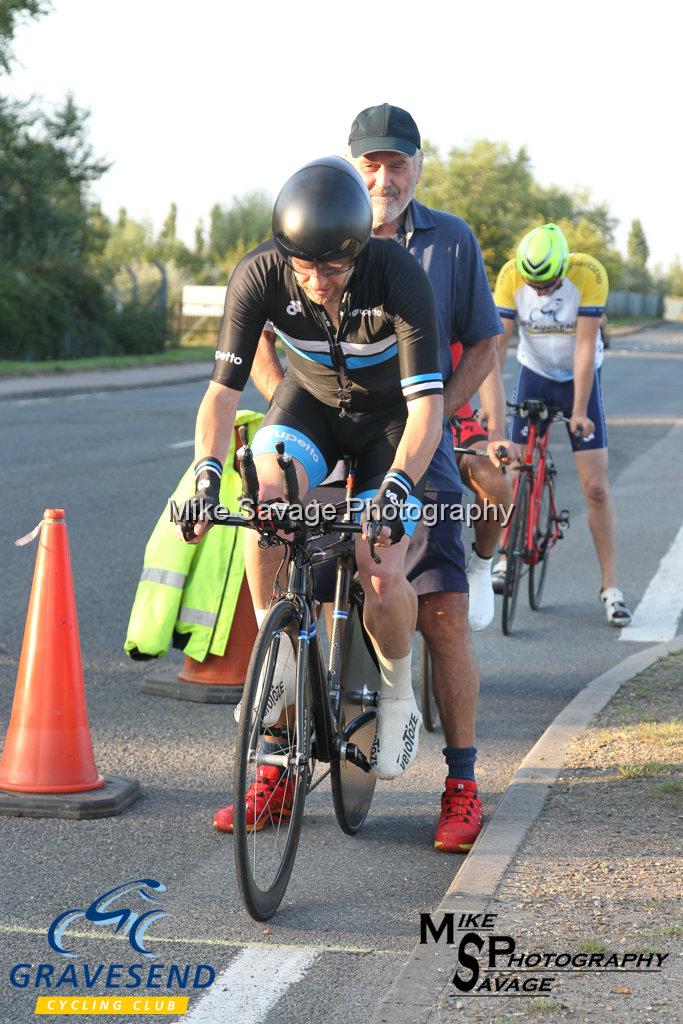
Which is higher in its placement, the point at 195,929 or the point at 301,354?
the point at 301,354

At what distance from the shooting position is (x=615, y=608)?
8250 mm

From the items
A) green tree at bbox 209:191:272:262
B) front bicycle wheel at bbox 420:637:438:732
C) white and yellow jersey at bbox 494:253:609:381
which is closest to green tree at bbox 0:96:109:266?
white and yellow jersey at bbox 494:253:609:381

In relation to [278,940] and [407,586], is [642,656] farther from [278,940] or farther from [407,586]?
[278,940]

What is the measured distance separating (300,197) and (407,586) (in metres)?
1.22

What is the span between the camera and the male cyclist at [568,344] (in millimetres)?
7969

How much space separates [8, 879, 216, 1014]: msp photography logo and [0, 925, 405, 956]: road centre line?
1cm

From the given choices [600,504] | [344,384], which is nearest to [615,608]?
[600,504]

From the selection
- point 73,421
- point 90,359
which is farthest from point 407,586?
point 90,359

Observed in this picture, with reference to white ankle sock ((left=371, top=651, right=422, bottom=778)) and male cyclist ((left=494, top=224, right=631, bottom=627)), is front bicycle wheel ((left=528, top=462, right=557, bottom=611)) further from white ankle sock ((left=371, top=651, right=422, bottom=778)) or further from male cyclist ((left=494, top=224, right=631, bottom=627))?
white ankle sock ((left=371, top=651, right=422, bottom=778))

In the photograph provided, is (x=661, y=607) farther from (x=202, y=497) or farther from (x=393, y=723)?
(x=202, y=497)

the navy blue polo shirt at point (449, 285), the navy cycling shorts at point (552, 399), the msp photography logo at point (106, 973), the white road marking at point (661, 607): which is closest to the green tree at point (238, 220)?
the white road marking at point (661, 607)

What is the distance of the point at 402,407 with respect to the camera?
177 inches

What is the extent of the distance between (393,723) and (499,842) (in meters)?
0.50

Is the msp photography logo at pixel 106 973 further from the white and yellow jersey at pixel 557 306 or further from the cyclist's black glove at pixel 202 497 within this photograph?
the white and yellow jersey at pixel 557 306
